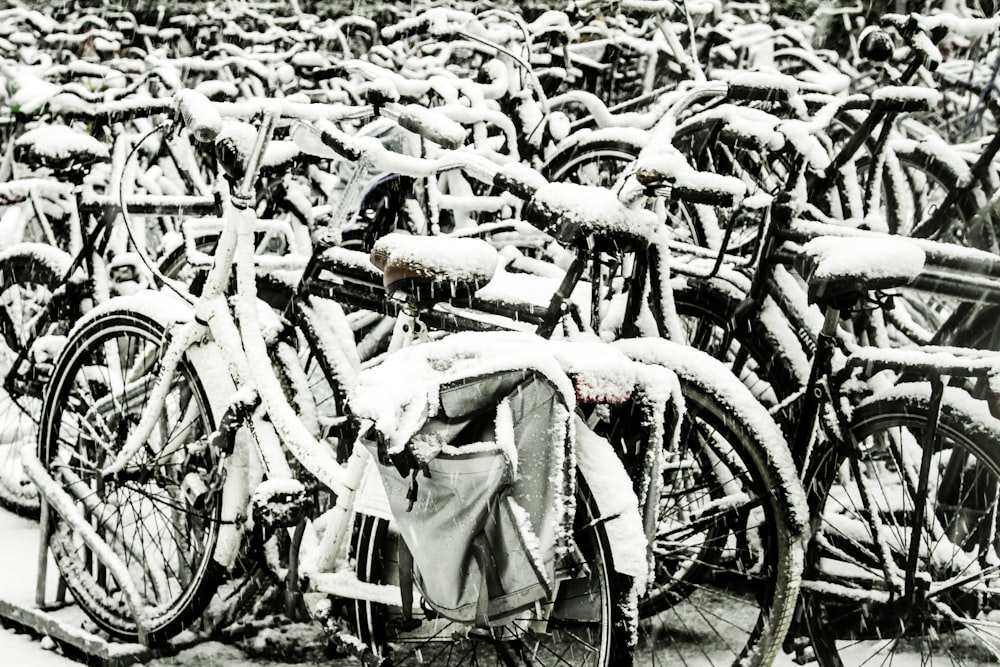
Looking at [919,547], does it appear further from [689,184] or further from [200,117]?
[200,117]

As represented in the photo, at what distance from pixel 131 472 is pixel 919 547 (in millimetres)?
2346

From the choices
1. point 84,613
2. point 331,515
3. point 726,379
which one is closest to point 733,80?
point 726,379

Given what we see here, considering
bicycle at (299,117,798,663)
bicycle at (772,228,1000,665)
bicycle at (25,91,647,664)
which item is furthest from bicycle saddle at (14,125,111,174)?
bicycle at (772,228,1000,665)

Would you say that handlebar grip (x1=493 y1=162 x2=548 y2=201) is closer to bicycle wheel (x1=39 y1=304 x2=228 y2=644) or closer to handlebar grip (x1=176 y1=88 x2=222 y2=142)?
handlebar grip (x1=176 y1=88 x2=222 y2=142)

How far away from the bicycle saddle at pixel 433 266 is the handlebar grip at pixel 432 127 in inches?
12.4

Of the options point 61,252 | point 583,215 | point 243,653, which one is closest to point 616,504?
point 583,215

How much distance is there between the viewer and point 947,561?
2.81m

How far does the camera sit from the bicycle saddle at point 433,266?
2.35 meters

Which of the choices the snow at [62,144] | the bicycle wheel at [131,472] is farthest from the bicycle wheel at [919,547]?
the snow at [62,144]

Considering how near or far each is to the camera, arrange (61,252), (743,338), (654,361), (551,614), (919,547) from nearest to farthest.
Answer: (551,614) < (654,361) < (919,547) < (743,338) < (61,252)

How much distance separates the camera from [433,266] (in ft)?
7.68

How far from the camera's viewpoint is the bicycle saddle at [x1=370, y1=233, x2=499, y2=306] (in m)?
2.35

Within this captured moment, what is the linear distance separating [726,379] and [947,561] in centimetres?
84

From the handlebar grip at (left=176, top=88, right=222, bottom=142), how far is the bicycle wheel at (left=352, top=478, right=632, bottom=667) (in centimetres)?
110
